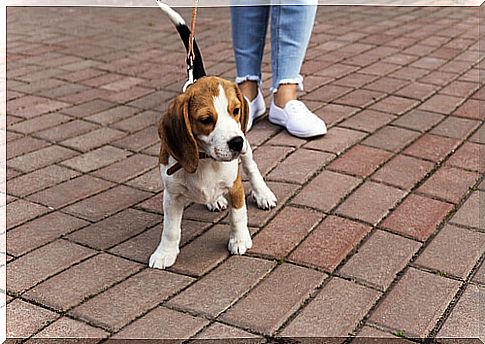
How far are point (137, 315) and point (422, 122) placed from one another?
212cm

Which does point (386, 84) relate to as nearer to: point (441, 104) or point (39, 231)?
point (441, 104)

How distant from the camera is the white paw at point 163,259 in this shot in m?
2.53

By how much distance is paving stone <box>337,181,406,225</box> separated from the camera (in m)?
2.85

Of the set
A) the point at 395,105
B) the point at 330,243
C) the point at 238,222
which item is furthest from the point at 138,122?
the point at 330,243

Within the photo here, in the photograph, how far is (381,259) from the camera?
8.35ft

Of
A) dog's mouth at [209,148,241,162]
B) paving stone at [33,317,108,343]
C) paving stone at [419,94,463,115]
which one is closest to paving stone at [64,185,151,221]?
paving stone at [33,317,108,343]

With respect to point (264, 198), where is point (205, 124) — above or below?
above

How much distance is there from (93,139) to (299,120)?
1.05 m

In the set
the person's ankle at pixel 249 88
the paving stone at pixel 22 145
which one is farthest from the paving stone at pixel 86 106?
the person's ankle at pixel 249 88

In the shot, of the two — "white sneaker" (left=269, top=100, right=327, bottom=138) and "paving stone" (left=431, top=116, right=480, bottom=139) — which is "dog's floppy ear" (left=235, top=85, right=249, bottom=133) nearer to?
"white sneaker" (left=269, top=100, right=327, bottom=138)

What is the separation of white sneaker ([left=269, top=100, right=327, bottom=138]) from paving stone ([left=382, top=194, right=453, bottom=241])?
713mm

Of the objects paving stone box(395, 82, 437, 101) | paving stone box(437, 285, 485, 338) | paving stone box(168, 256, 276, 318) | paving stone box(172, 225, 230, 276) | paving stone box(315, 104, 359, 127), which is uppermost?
paving stone box(395, 82, 437, 101)

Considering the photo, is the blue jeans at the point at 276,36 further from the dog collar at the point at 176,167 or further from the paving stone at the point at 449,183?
the dog collar at the point at 176,167

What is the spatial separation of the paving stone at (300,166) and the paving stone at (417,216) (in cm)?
46
